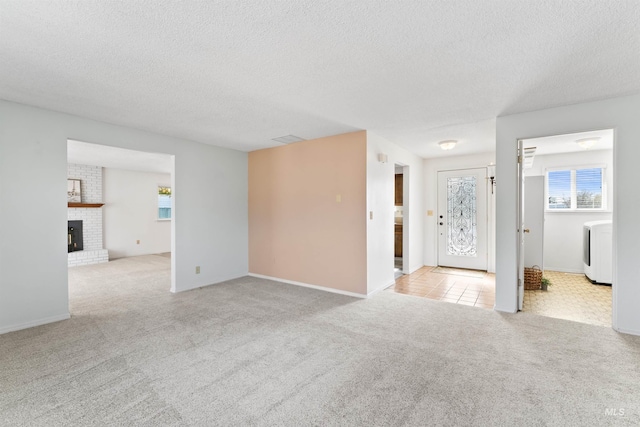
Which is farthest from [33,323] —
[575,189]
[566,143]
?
[575,189]

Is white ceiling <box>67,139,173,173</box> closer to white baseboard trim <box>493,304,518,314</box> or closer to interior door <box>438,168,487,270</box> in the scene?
white baseboard trim <box>493,304,518,314</box>

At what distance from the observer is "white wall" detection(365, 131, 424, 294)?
4.29m

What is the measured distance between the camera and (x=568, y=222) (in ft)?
18.6

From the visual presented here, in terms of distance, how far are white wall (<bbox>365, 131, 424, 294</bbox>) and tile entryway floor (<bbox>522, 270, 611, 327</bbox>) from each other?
188 centimetres

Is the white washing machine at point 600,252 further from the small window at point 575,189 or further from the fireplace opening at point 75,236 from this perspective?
the fireplace opening at point 75,236

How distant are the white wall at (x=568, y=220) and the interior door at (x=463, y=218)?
3.98 ft

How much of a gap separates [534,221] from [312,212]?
3.63 meters

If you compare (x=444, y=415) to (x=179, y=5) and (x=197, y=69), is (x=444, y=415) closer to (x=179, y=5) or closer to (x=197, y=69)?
(x=179, y=5)

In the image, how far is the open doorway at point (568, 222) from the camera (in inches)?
165

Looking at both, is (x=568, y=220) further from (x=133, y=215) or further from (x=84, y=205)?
(x=84, y=205)

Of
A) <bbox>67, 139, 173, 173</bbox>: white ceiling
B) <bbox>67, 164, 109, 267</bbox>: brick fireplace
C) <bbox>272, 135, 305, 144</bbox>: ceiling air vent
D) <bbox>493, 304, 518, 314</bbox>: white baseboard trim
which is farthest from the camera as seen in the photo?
<bbox>67, 164, 109, 267</bbox>: brick fireplace

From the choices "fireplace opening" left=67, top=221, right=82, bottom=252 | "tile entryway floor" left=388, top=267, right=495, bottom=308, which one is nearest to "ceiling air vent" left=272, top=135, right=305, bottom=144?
"tile entryway floor" left=388, top=267, right=495, bottom=308

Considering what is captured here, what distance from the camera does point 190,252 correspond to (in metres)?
4.74

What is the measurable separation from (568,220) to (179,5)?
697cm
